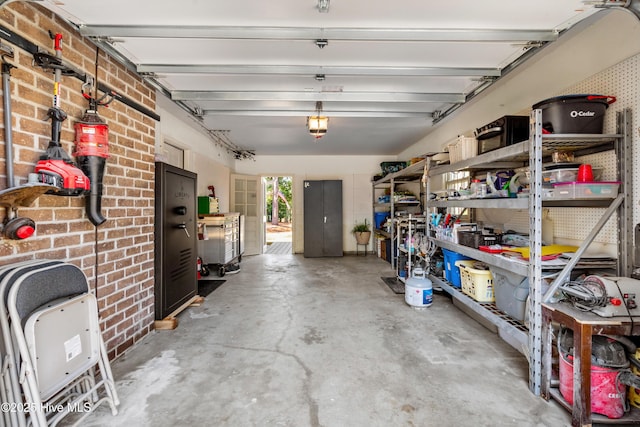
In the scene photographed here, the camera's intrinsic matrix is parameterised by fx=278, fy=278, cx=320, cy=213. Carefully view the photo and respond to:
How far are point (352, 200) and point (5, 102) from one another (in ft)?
21.4

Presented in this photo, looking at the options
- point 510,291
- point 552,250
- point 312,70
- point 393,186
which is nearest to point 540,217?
point 552,250

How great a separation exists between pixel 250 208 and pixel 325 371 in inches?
222

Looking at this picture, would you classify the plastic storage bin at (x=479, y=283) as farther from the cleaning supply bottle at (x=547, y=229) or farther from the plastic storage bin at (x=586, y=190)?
the plastic storage bin at (x=586, y=190)

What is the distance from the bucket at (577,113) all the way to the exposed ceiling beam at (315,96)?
57.6 inches

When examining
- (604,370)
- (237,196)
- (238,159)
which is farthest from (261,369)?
(238,159)

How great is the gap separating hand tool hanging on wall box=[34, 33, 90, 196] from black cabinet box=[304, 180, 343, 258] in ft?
17.5

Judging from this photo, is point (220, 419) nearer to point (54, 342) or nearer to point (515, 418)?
point (54, 342)

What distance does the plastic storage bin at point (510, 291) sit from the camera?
2.20 meters

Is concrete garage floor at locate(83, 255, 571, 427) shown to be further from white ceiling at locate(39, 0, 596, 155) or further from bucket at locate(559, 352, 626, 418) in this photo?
white ceiling at locate(39, 0, 596, 155)

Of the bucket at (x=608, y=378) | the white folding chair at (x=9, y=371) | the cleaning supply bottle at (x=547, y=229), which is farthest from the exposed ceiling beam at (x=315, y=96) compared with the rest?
the bucket at (x=608, y=378)

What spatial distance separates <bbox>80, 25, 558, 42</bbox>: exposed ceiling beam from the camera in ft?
6.26

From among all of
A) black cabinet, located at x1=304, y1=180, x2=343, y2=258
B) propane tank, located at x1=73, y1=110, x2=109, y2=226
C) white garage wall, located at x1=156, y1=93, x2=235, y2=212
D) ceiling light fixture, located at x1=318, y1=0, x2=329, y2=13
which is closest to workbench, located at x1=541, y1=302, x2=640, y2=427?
ceiling light fixture, located at x1=318, y1=0, x2=329, y2=13

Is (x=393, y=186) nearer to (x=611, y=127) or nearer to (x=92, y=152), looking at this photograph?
(x=611, y=127)

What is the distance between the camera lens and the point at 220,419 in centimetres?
162
